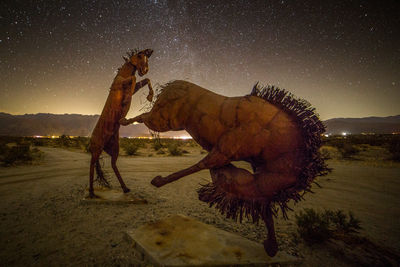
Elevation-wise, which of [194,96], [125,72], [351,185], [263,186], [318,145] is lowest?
[351,185]

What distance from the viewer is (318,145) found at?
170 cm

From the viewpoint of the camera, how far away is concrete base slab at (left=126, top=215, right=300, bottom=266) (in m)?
1.86

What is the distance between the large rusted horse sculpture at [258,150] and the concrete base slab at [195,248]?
→ 1.51ft

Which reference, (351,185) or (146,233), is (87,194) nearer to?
(146,233)

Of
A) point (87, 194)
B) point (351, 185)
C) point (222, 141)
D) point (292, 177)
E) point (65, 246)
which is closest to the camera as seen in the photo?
point (292, 177)

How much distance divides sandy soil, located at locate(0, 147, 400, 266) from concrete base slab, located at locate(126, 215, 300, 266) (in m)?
0.25

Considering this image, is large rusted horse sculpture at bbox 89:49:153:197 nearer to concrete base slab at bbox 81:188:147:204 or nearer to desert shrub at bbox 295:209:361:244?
concrete base slab at bbox 81:188:147:204

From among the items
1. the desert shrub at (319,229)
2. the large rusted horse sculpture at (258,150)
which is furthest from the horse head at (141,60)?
the desert shrub at (319,229)

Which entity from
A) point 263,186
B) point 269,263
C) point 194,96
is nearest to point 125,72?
point 194,96

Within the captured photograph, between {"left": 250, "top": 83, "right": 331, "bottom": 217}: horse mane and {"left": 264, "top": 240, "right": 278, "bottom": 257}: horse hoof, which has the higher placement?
{"left": 250, "top": 83, "right": 331, "bottom": 217}: horse mane

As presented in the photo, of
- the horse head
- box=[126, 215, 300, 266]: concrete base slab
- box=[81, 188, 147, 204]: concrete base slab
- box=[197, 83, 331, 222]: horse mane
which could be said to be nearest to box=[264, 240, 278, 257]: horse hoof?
box=[126, 215, 300, 266]: concrete base slab

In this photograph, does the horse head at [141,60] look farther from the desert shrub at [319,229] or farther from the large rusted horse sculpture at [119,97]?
the desert shrub at [319,229]

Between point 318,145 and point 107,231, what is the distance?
123 inches

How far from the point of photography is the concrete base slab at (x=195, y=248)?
1860mm
